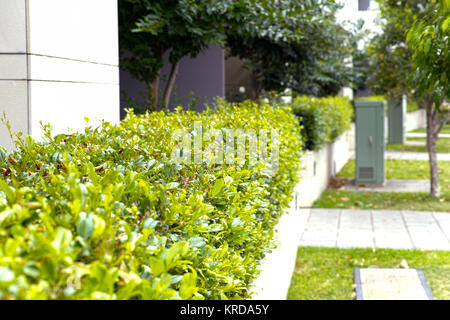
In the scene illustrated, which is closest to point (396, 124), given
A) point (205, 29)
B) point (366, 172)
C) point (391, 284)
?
point (366, 172)

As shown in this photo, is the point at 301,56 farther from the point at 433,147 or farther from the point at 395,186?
the point at 395,186

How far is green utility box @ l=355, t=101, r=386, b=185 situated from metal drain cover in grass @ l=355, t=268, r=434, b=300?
6.69 meters

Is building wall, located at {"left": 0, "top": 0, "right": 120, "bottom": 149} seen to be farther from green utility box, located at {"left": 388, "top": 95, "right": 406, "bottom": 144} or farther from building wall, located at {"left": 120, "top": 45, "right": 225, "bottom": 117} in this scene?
green utility box, located at {"left": 388, "top": 95, "right": 406, "bottom": 144}

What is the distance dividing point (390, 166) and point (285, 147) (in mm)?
11904

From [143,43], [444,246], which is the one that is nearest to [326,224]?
[444,246]

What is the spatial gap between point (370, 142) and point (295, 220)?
6.45 m

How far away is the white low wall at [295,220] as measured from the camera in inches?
170

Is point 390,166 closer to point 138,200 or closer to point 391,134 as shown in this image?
point 391,134

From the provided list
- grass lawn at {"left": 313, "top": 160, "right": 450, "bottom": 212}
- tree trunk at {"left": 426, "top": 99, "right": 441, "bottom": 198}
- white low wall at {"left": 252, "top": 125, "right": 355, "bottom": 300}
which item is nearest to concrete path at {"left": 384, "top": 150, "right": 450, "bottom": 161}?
white low wall at {"left": 252, "top": 125, "right": 355, "bottom": 300}

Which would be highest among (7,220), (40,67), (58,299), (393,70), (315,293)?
(393,70)

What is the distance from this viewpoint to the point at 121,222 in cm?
162

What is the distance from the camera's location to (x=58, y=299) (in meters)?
1.34

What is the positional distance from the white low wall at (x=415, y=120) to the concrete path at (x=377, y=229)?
23.1 meters

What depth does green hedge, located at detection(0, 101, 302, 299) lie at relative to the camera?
4.36ft
